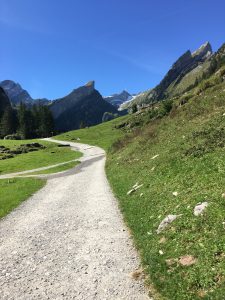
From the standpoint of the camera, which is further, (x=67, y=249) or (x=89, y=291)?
(x=67, y=249)

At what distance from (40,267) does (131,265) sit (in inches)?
151

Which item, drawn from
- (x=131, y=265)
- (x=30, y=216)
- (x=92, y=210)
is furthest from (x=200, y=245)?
(x=30, y=216)

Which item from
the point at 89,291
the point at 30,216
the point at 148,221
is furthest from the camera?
the point at 30,216

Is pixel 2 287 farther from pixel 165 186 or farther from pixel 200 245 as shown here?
pixel 165 186

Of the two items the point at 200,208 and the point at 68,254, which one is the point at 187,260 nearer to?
the point at 200,208

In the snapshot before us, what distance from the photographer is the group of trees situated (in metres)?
169

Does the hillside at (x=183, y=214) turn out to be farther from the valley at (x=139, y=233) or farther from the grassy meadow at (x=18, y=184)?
the grassy meadow at (x=18, y=184)

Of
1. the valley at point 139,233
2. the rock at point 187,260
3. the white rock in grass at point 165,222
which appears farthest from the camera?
the white rock in grass at point 165,222

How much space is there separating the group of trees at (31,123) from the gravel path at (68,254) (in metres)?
149

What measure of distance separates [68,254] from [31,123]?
164303 millimetres

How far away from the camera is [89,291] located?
11.3m

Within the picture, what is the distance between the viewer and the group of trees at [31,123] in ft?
553

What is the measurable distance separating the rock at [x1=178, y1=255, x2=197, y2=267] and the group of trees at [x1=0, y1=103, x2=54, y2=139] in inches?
6411

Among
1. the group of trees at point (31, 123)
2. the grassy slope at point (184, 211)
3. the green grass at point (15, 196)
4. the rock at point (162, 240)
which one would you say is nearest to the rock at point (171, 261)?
the grassy slope at point (184, 211)
